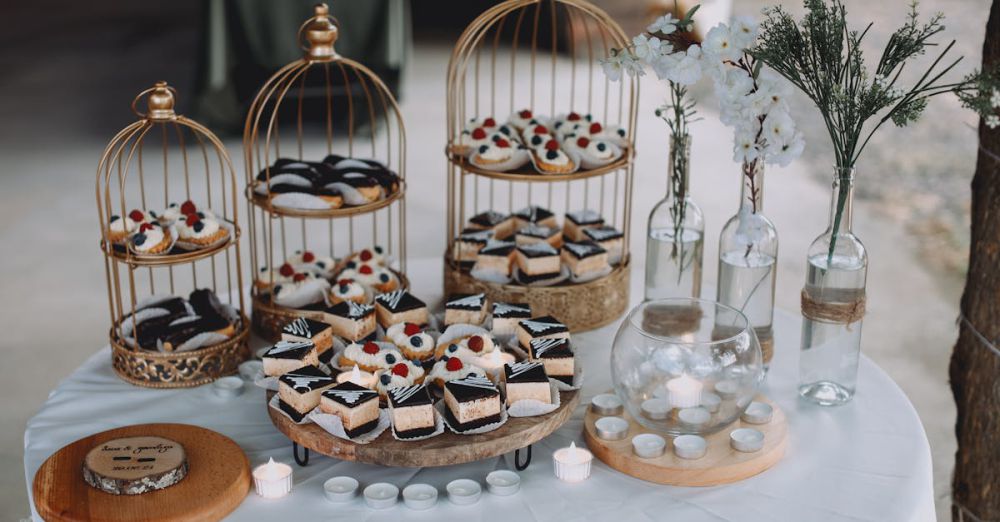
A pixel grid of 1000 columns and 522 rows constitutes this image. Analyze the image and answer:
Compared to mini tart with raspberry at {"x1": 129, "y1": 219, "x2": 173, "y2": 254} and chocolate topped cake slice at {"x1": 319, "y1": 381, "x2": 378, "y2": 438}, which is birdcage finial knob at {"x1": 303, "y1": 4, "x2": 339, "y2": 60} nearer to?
mini tart with raspberry at {"x1": 129, "y1": 219, "x2": 173, "y2": 254}

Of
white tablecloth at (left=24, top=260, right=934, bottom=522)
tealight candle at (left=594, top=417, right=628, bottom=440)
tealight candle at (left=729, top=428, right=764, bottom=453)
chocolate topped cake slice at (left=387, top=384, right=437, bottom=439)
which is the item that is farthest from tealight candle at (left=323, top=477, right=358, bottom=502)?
tealight candle at (left=729, top=428, right=764, bottom=453)

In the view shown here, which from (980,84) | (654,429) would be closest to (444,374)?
(654,429)

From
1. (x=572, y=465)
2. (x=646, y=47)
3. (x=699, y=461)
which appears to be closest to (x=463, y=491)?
(x=572, y=465)

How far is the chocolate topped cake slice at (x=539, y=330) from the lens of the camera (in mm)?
2162

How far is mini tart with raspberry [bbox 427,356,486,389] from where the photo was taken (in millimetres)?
2057

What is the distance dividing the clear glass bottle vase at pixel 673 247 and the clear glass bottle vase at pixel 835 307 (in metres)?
0.31

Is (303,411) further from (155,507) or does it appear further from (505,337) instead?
(505,337)

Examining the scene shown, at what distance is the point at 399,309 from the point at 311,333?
0.25 meters

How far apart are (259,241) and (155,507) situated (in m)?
4.17

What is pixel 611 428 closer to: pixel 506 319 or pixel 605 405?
pixel 605 405

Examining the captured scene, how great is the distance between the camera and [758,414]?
207cm

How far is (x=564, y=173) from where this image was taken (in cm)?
261

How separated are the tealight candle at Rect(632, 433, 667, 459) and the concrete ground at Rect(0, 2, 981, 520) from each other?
2.15 ft

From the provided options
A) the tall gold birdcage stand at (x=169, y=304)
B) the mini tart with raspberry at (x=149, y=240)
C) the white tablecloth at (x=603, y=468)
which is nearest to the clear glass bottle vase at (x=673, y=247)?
the white tablecloth at (x=603, y=468)
